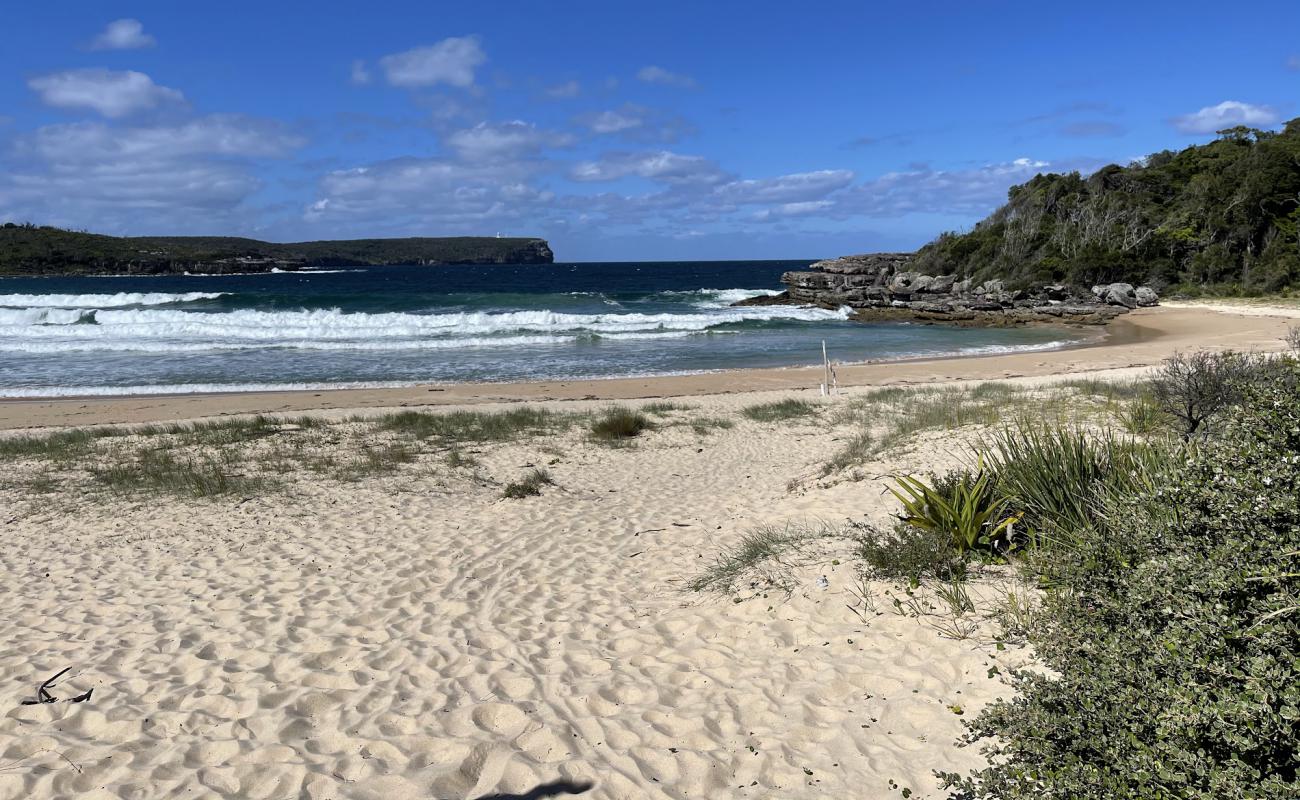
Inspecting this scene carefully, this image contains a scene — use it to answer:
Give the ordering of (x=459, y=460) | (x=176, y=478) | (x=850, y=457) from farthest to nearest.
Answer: (x=459, y=460) < (x=176, y=478) < (x=850, y=457)

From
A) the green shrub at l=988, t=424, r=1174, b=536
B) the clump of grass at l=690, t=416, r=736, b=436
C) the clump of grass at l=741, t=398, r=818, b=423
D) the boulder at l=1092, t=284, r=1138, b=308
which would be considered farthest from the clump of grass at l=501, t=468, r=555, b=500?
the boulder at l=1092, t=284, r=1138, b=308

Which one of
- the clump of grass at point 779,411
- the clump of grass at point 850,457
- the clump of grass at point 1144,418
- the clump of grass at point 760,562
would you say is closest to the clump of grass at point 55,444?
the clump of grass at point 760,562

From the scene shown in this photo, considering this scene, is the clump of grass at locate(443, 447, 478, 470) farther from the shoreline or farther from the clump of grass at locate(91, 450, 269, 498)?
the shoreline

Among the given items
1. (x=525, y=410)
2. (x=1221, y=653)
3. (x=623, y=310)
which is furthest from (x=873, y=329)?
(x=1221, y=653)

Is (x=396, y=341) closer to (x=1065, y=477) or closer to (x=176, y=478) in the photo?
(x=176, y=478)

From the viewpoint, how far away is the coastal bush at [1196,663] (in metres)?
2.23

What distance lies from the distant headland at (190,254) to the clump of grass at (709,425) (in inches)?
4654

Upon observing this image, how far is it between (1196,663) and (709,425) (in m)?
11.6

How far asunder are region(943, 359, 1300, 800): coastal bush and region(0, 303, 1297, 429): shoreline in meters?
16.3

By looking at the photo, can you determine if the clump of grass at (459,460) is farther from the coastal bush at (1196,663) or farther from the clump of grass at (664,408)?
the coastal bush at (1196,663)

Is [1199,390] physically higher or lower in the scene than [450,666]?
higher

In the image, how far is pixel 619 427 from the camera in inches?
521

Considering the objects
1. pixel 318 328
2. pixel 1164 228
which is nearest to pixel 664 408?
pixel 318 328

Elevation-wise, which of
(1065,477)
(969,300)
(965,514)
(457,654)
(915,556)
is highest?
(969,300)
